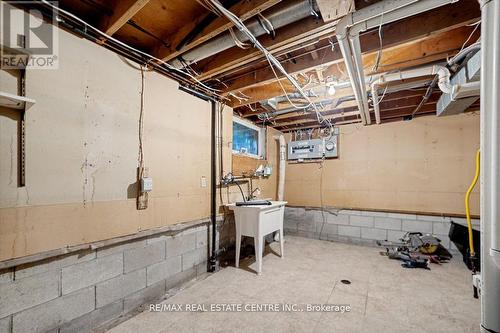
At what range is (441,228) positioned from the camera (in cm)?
339

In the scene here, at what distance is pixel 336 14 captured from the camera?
1.36 meters

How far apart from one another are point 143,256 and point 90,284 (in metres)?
0.43

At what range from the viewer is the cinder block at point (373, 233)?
3746 millimetres

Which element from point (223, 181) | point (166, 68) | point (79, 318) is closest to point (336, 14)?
point (166, 68)

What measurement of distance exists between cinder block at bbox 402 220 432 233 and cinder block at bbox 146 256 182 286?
366cm

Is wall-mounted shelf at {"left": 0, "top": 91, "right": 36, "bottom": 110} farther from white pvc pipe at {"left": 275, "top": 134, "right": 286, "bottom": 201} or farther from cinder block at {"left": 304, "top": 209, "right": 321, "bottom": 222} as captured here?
cinder block at {"left": 304, "top": 209, "right": 321, "bottom": 222}

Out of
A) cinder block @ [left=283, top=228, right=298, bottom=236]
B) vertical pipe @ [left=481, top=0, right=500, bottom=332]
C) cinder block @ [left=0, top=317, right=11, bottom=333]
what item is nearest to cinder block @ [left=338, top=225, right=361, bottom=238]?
cinder block @ [left=283, top=228, right=298, bottom=236]

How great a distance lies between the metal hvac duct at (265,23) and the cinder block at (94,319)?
2.24 meters

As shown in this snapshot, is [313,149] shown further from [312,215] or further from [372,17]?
[372,17]

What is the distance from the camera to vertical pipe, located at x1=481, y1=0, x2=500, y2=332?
86 centimetres

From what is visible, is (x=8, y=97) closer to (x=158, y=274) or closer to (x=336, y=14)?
(x=158, y=274)

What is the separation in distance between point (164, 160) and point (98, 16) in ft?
4.10

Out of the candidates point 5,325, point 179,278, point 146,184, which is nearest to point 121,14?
point 146,184

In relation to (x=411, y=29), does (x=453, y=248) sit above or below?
below
